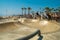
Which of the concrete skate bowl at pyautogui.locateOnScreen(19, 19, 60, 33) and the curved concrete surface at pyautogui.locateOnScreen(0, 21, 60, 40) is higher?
the curved concrete surface at pyautogui.locateOnScreen(0, 21, 60, 40)

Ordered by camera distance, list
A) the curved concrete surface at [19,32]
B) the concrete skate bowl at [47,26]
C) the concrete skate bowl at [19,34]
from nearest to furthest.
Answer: the concrete skate bowl at [19,34], the curved concrete surface at [19,32], the concrete skate bowl at [47,26]

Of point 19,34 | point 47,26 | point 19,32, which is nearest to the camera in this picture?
point 19,34

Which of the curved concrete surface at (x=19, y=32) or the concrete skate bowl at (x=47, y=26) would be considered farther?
the concrete skate bowl at (x=47, y=26)

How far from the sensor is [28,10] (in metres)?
119

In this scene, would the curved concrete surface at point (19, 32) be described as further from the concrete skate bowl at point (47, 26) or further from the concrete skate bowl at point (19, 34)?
the concrete skate bowl at point (47, 26)

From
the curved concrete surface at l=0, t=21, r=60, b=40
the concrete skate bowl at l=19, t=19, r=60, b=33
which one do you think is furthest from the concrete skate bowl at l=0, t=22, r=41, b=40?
the concrete skate bowl at l=19, t=19, r=60, b=33

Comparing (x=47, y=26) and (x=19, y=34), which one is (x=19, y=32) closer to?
(x=19, y=34)

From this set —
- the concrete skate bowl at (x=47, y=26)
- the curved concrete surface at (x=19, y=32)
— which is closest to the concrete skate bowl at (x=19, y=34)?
the curved concrete surface at (x=19, y=32)

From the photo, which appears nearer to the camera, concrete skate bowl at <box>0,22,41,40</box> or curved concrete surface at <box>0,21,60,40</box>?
concrete skate bowl at <box>0,22,41,40</box>

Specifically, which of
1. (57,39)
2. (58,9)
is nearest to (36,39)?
(57,39)

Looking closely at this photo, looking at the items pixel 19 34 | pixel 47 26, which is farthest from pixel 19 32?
pixel 47 26

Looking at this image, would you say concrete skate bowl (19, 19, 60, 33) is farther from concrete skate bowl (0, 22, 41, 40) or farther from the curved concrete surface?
concrete skate bowl (0, 22, 41, 40)

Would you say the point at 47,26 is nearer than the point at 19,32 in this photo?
No

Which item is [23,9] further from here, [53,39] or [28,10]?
[53,39]
